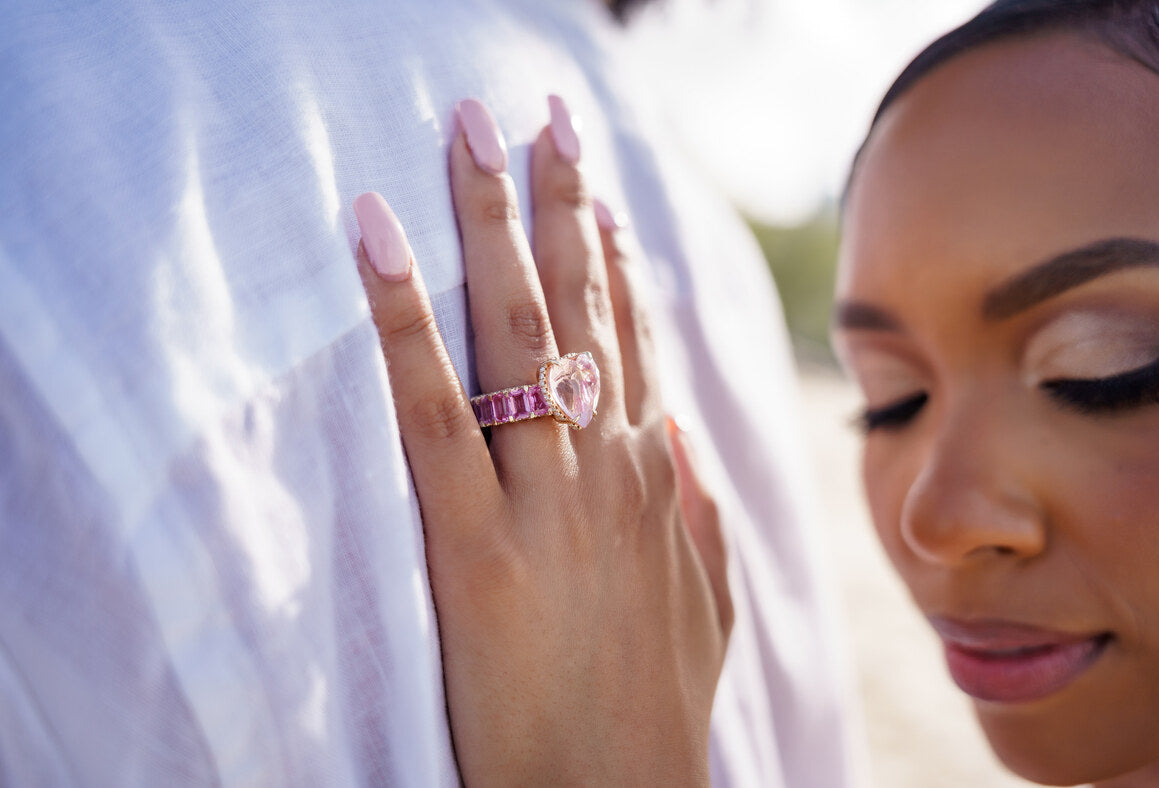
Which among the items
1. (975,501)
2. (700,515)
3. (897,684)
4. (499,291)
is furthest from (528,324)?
(897,684)

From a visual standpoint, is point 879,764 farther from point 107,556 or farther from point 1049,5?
point 107,556

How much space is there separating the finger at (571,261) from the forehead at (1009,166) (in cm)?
49

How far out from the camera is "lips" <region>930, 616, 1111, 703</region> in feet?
3.63

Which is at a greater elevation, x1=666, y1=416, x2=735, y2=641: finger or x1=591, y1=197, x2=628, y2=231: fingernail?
x1=591, y1=197, x2=628, y2=231: fingernail

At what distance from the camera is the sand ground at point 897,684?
408 cm

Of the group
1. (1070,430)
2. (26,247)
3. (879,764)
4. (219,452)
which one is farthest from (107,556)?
(879,764)

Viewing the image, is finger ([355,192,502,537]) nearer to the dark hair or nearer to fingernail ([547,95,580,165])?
fingernail ([547,95,580,165])

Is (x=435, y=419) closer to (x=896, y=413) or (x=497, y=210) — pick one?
(x=497, y=210)

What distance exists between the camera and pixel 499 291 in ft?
2.70

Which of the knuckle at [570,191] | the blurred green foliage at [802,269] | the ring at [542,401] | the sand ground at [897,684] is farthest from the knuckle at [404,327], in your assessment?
the blurred green foliage at [802,269]

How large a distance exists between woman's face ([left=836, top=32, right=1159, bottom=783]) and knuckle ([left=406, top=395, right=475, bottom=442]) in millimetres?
677

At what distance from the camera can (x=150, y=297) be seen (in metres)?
0.61

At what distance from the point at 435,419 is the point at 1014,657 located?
87cm

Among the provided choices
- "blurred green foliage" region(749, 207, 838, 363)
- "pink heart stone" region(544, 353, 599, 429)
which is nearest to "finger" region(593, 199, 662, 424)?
"pink heart stone" region(544, 353, 599, 429)
